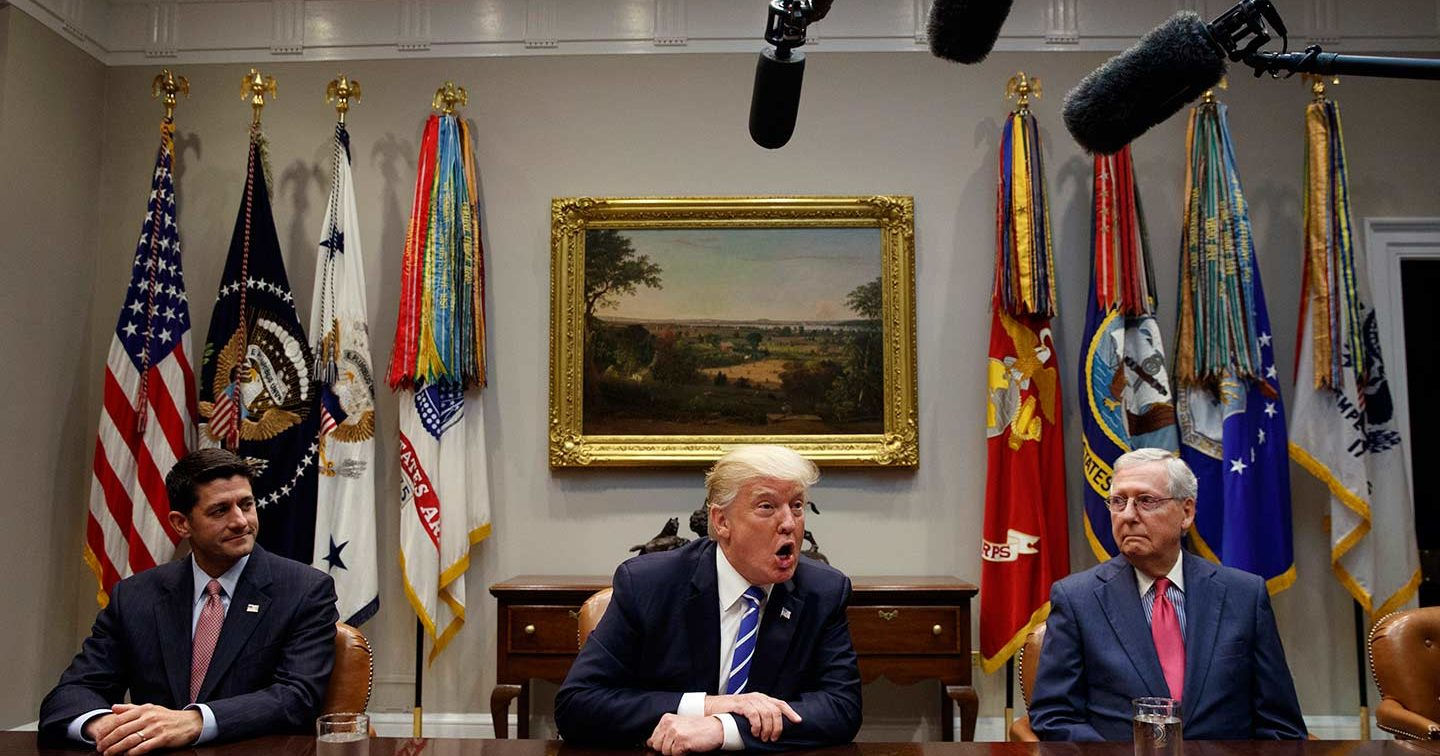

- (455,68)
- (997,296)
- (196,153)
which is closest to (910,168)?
(997,296)

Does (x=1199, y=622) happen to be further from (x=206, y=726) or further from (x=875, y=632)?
(x=206, y=726)

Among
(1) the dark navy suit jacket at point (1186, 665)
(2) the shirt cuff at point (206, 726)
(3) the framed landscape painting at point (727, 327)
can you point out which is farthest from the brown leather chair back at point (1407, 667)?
(2) the shirt cuff at point (206, 726)

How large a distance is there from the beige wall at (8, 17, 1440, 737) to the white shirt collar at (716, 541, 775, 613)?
2.32 meters

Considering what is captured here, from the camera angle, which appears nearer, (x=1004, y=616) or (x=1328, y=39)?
(x=1004, y=616)

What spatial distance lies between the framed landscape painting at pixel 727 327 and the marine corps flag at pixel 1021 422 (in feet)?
1.32

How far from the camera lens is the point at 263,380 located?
4676 mm

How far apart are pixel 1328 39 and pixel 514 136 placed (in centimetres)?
374

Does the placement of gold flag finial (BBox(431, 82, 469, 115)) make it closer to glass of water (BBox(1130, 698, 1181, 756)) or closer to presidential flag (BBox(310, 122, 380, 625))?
presidential flag (BBox(310, 122, 380, 625))

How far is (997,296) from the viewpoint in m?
4.67

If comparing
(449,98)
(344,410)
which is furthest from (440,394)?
(449,98)

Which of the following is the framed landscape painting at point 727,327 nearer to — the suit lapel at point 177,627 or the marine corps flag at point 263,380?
the marine corps flag at point 263,380

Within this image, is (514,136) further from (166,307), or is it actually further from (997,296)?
(997,296)

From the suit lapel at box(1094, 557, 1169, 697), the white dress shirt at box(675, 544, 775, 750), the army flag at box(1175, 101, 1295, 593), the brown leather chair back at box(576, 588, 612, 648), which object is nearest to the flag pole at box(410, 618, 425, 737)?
the brown leather chair back at box(576, 588, 612, 648)

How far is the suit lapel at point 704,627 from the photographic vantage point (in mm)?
2439
